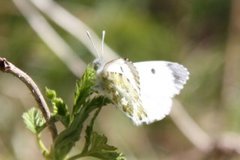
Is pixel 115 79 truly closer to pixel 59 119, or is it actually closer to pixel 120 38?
pixel 59 119

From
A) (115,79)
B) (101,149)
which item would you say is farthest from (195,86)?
(101,149)

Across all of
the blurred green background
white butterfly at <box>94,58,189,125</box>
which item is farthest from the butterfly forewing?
the blurred green background

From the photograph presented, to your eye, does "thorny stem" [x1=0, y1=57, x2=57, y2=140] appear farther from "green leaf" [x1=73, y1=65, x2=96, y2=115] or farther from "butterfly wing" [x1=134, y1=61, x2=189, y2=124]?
"butterfly wing" [x1=134, y1=61, x2=189, y2=124]

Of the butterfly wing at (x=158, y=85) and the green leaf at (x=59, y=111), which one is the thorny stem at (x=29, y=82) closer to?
the green leaf at (x=59, y=111)

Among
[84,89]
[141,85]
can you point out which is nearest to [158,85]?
[141,85]

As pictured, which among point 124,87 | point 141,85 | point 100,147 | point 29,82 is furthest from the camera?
point 141,85

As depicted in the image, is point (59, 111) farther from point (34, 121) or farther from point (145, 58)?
point (145, 58)
